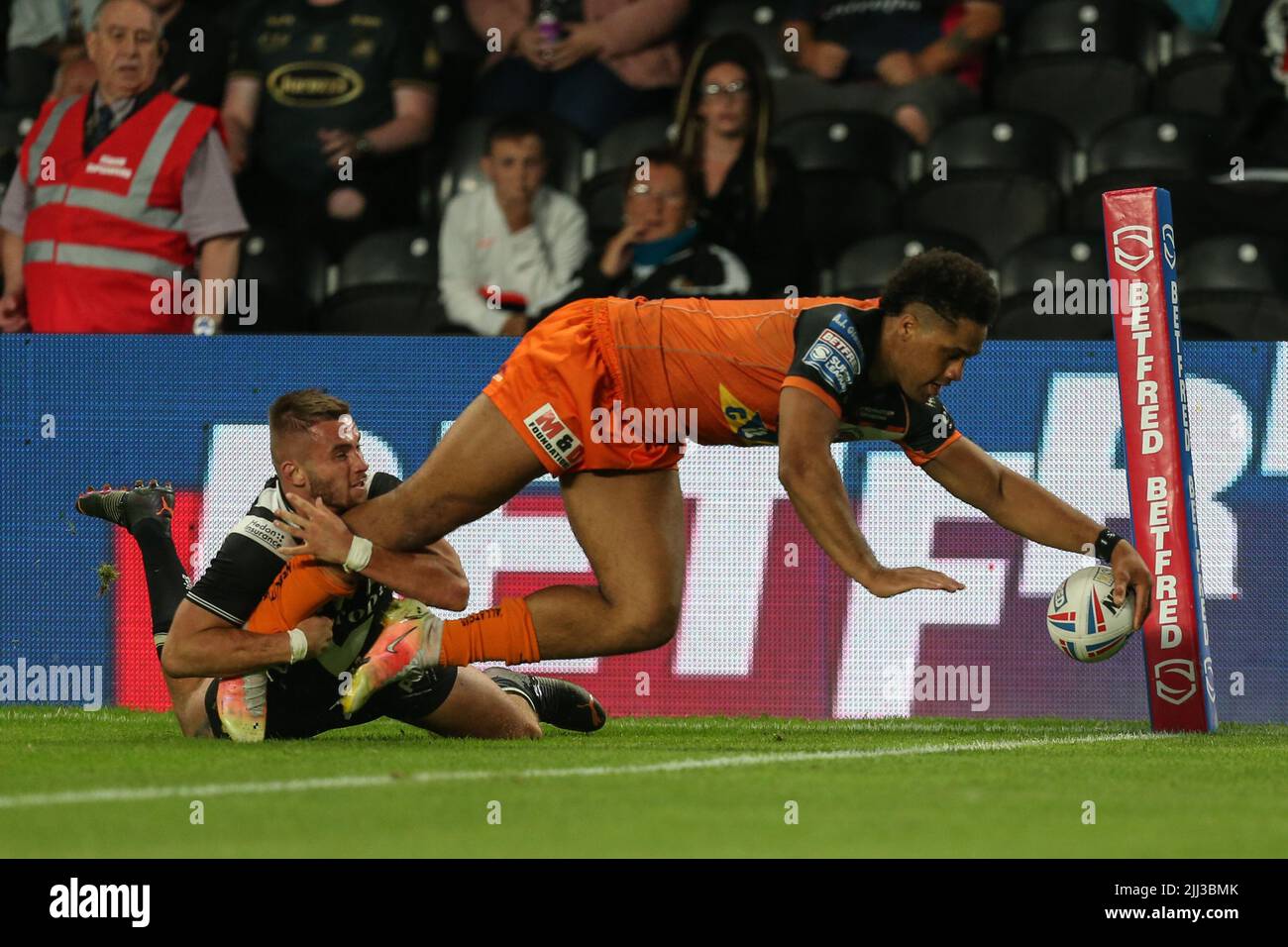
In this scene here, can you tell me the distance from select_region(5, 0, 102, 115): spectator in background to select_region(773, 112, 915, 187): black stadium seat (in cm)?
458

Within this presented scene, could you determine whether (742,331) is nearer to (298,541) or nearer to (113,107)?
(298,541)

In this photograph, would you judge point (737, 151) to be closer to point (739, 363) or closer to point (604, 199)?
point (604, 199)

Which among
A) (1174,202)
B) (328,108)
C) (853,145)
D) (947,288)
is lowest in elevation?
(947,288)

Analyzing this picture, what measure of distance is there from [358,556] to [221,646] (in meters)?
0.54

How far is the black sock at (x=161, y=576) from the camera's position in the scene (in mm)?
7066

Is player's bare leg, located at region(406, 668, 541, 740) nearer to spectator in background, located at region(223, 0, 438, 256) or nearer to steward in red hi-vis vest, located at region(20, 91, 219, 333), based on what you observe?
steward in red hi-vis vest, located at region(20, 91, 219, 333)

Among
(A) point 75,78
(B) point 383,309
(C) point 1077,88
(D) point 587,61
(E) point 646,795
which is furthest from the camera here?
(C) point 1077,88

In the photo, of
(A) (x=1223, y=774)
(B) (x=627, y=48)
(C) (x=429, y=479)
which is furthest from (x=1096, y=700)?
(B) (x=627, y=48)

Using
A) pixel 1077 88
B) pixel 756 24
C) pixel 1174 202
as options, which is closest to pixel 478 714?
pixel 1174 202

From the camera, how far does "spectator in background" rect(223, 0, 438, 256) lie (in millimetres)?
10461

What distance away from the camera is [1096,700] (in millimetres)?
7594

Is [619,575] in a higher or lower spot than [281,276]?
lower

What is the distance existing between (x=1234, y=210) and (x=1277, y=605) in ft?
10.7

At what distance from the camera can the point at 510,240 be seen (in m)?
9.73
